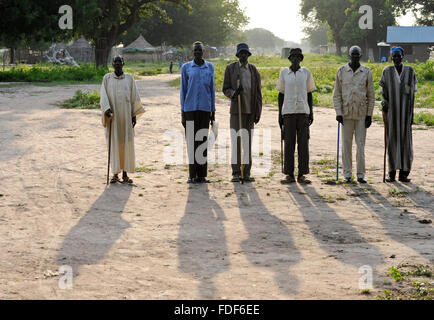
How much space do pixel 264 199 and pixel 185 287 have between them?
3.13 metres

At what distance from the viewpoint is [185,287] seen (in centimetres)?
449

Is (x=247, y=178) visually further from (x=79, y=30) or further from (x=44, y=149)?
(x=79, y=30)

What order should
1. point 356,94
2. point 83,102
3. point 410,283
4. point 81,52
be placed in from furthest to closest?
point 81,52 < point 83,102 < point 356,94 < point 410,283

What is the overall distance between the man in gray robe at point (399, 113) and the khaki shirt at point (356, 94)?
1.23 feet

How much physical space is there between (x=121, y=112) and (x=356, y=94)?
312cm

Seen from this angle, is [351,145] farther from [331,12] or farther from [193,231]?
[331,12]

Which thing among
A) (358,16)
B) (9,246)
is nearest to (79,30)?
(9,246)

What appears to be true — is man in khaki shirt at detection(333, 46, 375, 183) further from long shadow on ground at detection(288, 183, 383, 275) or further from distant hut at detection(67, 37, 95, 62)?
distant hut at detection(67, 37, 95, 62)

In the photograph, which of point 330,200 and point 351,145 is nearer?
point 330,200

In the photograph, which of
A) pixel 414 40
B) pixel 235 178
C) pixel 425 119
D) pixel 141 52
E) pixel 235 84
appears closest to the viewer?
pixel 235 84

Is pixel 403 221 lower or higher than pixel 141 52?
lower

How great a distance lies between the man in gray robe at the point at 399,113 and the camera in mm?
8391

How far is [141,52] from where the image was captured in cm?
6544

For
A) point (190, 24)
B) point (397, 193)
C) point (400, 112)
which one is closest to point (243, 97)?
point (400, 112)
